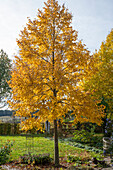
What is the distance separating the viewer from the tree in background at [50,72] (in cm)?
581

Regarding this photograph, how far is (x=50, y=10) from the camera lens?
6.75m

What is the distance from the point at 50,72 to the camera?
5941 millimetres

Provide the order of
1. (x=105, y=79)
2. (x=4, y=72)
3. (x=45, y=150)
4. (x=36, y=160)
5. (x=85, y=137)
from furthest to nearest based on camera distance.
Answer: (x=4, y=72)
(x=105, y=79)
(x=85, y=137)
(x=45, y=150)
(x=36, y=160)

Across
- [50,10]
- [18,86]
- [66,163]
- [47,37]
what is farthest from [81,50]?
[66,163]

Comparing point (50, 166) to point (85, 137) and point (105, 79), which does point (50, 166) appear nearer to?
point (85, 137)

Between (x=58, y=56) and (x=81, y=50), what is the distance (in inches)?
34.5

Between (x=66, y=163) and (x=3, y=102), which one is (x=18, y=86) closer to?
(x=66, y=163)

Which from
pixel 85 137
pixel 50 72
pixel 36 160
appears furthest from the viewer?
pixel 85 137

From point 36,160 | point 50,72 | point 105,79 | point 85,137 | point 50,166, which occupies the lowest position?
point 50,166

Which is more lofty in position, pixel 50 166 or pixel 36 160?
pixel 36 160

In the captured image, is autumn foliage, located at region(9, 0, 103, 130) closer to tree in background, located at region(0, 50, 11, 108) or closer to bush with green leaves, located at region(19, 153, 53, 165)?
bush with green leaves, located at region(19, 153, 53, 165)

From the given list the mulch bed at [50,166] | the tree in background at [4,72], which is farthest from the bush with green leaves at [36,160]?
the tree in background at [4,72]

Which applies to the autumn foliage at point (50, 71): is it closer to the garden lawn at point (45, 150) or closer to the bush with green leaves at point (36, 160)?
the bush with green leaves at point (36, 160)

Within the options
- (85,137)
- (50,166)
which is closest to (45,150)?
(50,166)
